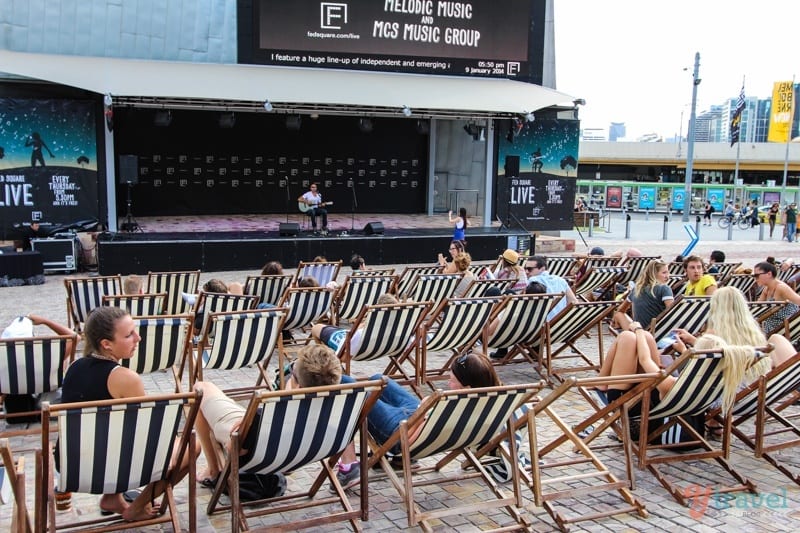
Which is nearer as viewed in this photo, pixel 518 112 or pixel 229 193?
pixel 518 112

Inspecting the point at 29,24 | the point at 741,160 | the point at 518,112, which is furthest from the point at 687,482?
the point at 741,160

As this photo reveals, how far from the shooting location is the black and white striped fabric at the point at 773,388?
189 inches

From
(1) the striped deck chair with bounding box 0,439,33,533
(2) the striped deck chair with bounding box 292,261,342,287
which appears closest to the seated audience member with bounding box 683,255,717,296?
(2) the striped deck chair with bounding box 292,261,342,287

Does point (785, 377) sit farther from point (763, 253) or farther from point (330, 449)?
point (763, 253)

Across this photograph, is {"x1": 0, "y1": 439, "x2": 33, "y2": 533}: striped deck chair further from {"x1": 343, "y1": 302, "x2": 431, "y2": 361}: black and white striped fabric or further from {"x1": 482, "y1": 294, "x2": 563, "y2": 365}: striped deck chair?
{"x1": 482, "y1": 294, "x2": 563, "y2": 365}: striped deck chair

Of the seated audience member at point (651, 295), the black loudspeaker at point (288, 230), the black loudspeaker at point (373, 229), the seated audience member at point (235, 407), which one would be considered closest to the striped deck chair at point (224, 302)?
the seated audience member at point (235, 407)

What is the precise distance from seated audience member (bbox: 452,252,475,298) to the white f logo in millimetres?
10777

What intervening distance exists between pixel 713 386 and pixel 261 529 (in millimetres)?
2826

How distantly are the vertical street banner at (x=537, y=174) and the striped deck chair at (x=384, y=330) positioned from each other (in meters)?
15.1

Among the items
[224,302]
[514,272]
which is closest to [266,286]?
[224,302]

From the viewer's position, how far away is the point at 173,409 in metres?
3.41

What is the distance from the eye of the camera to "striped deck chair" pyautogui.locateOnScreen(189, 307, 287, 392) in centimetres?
573

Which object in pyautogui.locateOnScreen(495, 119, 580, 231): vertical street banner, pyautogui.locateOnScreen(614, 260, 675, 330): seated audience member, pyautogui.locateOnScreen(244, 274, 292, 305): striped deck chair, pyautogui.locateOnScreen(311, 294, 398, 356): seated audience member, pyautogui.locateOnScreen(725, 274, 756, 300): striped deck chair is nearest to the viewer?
pyautogui.locateOnScreen(311, 294, 398, 356): seated audience member

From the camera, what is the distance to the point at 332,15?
17703mm
